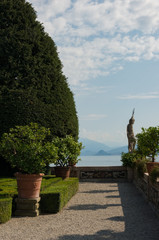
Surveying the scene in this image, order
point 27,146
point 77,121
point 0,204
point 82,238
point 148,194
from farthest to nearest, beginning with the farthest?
point 77,121
point 148,194
point 27,146
point 0,204
point 82,238

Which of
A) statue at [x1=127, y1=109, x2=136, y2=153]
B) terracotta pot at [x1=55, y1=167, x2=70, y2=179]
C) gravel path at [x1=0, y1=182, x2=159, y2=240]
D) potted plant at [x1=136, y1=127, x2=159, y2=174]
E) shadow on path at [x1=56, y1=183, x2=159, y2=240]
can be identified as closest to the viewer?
shadow on path at [x1=56, y1=183, x2=159, y2=240]

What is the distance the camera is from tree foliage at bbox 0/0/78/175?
1622 cm

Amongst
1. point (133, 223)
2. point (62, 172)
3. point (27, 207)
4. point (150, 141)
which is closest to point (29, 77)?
point (62, 172)

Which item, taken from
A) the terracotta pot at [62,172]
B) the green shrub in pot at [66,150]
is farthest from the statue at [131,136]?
the terracotta pot at [62,172]

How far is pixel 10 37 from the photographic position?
1734cm

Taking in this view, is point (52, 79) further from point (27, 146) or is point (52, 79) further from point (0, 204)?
point (0, 204)

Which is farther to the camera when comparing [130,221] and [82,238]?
[130,221]

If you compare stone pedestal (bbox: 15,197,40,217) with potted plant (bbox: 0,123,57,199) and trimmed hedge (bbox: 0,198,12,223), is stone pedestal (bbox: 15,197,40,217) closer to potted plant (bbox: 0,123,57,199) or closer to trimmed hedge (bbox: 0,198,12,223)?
potted plant (bbox: 0,123,57,199)

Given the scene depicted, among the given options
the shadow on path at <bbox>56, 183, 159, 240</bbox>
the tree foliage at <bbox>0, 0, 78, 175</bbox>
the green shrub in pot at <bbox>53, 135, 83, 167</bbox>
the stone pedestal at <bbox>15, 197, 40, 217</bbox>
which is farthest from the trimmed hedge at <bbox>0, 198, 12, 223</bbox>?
the tree foliage at <bbox>0, 0, 78, 175</bbox>

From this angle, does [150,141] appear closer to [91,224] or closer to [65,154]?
[65,154]

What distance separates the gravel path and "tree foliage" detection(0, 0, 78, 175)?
6.24 m

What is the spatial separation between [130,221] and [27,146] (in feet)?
13.1

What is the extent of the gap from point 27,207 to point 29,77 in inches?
365

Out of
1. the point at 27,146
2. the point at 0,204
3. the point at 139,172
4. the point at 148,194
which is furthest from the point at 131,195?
the point at 0,204
